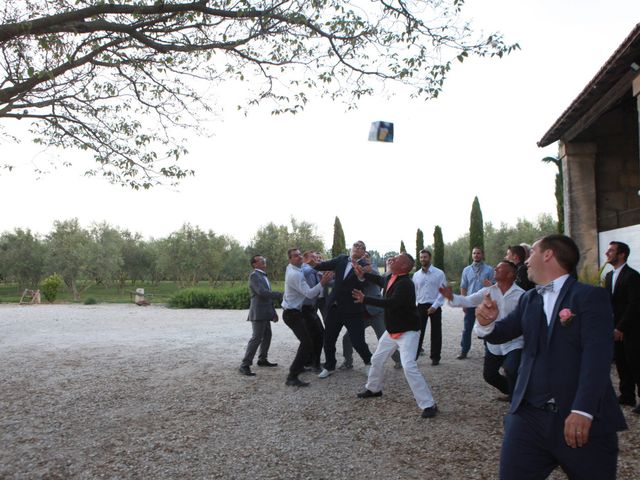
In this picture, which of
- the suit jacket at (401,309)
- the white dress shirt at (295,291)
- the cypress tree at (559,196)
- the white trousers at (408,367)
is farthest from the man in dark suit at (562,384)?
the cypress tree at (559,196)

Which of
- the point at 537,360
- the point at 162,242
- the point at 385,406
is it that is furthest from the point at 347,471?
the point at 162,242

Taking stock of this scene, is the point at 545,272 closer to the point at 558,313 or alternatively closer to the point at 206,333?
the point at 558,313

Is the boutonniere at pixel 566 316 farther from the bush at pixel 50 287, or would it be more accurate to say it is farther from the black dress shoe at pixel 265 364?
the bush at pixel 50 287

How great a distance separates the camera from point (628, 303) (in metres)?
5.41

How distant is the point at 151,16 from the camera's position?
6.48 m

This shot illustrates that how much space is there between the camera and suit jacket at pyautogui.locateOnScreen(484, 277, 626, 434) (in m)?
2.29

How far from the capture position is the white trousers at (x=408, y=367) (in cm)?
547

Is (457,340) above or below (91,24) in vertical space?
below

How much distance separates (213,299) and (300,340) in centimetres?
1676

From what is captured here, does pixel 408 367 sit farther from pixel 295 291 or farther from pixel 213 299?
pixel 213 299

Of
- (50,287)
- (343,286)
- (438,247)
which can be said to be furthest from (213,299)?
(438,247)

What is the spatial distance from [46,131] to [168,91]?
2699 millimetres

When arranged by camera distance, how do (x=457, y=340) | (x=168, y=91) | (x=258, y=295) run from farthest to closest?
Result: (x=457, y=340), (x=168, y=91), (x=258, y=295)

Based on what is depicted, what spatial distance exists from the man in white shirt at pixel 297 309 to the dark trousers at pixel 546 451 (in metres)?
4.57
